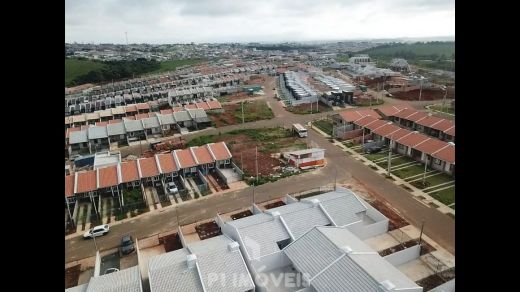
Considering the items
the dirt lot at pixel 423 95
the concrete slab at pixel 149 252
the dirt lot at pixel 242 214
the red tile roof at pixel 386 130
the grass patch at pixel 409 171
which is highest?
the dirt lot at pixel 423 95

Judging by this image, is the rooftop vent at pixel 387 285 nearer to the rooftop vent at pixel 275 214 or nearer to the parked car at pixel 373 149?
the rooftop vent at pixel 275 214

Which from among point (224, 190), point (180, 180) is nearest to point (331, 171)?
point (224, 190)

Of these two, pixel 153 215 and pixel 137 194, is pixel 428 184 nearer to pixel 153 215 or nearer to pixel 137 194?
pixel 153 215

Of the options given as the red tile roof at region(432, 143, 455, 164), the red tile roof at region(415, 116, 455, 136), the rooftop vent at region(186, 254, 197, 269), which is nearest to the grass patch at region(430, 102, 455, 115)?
the red tile roof at region(415, 116, 455, 136)

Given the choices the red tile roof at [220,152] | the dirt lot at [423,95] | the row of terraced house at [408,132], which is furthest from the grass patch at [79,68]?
the dirt lot at [423,95]

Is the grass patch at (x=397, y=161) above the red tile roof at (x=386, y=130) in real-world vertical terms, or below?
below
